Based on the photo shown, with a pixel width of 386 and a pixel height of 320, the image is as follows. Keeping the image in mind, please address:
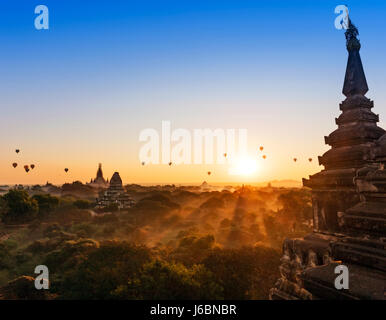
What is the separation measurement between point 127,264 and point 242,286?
7.25 m

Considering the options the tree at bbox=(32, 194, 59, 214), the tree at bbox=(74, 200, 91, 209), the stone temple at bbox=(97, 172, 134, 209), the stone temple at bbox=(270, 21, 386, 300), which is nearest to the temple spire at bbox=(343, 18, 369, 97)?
the stone temple at bbox=(270, 21, 386, 300)

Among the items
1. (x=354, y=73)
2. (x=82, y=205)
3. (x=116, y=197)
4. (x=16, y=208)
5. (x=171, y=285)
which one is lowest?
(x=82, y=205)

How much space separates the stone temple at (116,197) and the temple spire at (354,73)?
45.4 meters

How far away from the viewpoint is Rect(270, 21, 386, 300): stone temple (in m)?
3.51

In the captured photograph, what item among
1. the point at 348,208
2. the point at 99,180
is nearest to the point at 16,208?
the point at 348,208

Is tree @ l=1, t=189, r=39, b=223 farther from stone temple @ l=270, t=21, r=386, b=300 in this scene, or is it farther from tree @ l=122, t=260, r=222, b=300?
stone temple @ l=270, t=21, r=386, b=300

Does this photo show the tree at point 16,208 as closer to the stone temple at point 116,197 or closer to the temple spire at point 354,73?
the stone temple at point 116,197

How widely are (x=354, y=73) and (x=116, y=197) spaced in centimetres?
4770

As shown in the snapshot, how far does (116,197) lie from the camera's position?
50.3 m

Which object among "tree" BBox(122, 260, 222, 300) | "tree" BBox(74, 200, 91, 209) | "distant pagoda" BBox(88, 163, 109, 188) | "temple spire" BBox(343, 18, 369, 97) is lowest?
"tree" BBox(74, 200, 91, 209)

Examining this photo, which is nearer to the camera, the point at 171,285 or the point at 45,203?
the point at 171,285

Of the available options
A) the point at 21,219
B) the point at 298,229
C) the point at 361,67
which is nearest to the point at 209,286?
the point at 361,67

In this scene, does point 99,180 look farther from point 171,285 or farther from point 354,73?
point 354,73
